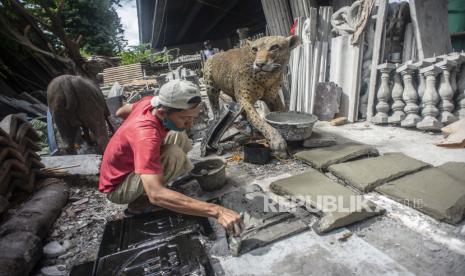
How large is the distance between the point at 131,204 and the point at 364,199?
2.11 metres

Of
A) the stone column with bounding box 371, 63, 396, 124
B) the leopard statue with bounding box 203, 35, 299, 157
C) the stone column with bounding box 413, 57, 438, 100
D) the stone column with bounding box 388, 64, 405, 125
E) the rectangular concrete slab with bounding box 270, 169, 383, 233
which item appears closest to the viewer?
the rectangular concrete slab with bounding box 270, 169, 383, 233

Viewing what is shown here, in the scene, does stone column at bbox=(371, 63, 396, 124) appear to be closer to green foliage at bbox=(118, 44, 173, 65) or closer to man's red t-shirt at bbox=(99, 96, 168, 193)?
man's red t-shirt at bbox=(99, 96, 168, 193)

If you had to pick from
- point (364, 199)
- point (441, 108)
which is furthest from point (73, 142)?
point (441, 108)

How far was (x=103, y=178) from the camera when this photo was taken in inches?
87.4

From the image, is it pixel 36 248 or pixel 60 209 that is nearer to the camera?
pixel 36 248

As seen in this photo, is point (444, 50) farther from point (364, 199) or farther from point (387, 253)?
point (387, 253)

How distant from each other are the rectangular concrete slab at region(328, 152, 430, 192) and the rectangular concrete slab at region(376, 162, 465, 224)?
0.24 feet

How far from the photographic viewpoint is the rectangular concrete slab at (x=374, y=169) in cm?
241

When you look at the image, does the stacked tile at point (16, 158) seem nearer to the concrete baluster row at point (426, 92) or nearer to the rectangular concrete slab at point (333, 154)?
the rectangular concrete slab at point (333, 154)

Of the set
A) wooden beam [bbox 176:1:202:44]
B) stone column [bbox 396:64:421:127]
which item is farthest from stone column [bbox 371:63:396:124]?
wooden beam [bbox 176:1:202:44]

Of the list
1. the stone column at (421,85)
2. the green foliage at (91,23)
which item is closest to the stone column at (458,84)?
the stone column at (421,85)

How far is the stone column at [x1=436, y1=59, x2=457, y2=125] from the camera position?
3.45 m

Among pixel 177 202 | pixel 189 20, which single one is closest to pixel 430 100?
pixel 177 202

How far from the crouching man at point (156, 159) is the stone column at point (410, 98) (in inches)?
131
